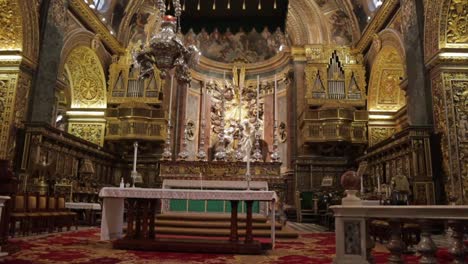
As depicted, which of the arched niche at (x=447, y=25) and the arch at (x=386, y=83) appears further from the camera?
the arch at (x=386, y=83)

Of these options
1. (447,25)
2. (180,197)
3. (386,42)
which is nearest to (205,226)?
(180,197)

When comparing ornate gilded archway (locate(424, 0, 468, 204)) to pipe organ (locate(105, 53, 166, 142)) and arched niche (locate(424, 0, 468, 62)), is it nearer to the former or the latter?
arched niche (locate(424, 0, 468, 62))

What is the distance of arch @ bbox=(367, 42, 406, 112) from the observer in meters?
13.5

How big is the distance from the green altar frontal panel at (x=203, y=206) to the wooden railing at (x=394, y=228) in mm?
5629

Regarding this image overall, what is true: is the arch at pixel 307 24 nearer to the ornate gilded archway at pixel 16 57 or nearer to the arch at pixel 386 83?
the arch at pixel 386 83

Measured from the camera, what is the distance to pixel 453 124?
8617 mm

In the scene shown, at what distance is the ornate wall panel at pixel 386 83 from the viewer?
1352cm

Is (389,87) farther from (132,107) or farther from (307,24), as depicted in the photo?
(132,107)

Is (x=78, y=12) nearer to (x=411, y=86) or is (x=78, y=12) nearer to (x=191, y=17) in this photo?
(x=191, y=17)

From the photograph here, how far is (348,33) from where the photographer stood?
15.7m

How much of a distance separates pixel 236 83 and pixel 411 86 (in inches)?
369

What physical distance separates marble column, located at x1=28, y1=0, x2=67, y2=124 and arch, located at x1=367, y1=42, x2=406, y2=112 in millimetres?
10348

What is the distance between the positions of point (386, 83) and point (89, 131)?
37.8ft

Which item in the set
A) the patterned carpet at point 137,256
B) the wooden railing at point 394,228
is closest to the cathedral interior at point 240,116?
the wooden railing at point 394,228
